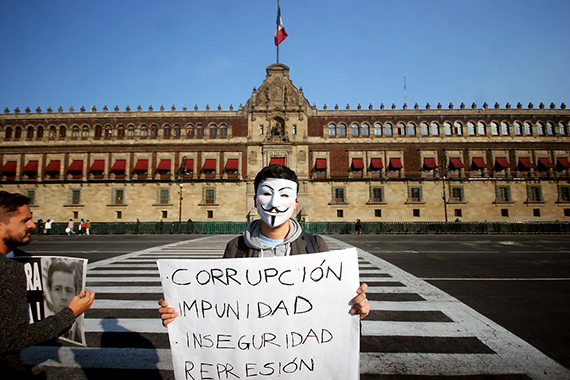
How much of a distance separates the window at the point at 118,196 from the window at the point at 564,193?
50.6 meters

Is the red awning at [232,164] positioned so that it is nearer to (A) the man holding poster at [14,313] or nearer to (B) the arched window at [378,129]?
(B) the arched window at [378,129]

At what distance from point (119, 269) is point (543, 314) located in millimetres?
9816

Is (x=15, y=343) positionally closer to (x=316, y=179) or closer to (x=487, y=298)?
(x=487, y=298)

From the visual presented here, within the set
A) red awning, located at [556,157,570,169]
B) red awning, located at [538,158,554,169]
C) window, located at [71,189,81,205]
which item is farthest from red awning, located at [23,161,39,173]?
red awning, located at [556,157,570,169]

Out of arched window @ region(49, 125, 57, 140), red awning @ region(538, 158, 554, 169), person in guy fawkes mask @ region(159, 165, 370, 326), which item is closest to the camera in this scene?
person in guy fawkes mask @ region(159, 165, 370, 326)

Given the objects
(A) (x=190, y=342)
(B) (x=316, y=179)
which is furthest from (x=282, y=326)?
(B) (x=316, y=179)

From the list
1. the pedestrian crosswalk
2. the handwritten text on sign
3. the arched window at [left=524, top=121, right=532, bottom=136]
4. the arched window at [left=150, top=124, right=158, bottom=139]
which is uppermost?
the arched window at [left=150, top=124, right=158, bottom=139]

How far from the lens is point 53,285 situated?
2.25m

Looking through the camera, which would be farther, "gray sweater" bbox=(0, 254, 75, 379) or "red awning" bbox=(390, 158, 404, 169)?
"red awning" bbox=(390, 158, 404, 169)

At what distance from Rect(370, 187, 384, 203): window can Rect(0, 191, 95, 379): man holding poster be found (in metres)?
35.2

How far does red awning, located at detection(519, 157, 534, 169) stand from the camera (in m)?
35.3

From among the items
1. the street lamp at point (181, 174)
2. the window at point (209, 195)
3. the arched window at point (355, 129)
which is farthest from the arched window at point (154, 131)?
the arched window at point (355, 129)

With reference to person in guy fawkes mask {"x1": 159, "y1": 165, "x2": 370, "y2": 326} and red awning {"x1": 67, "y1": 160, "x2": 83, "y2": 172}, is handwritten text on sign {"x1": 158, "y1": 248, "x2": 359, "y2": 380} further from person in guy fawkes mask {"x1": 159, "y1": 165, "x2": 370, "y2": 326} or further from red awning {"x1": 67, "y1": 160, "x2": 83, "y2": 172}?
red awning {"x1": 67, "y1": 160, "x2": 83, "y2": 172}

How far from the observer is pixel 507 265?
9633 mm
